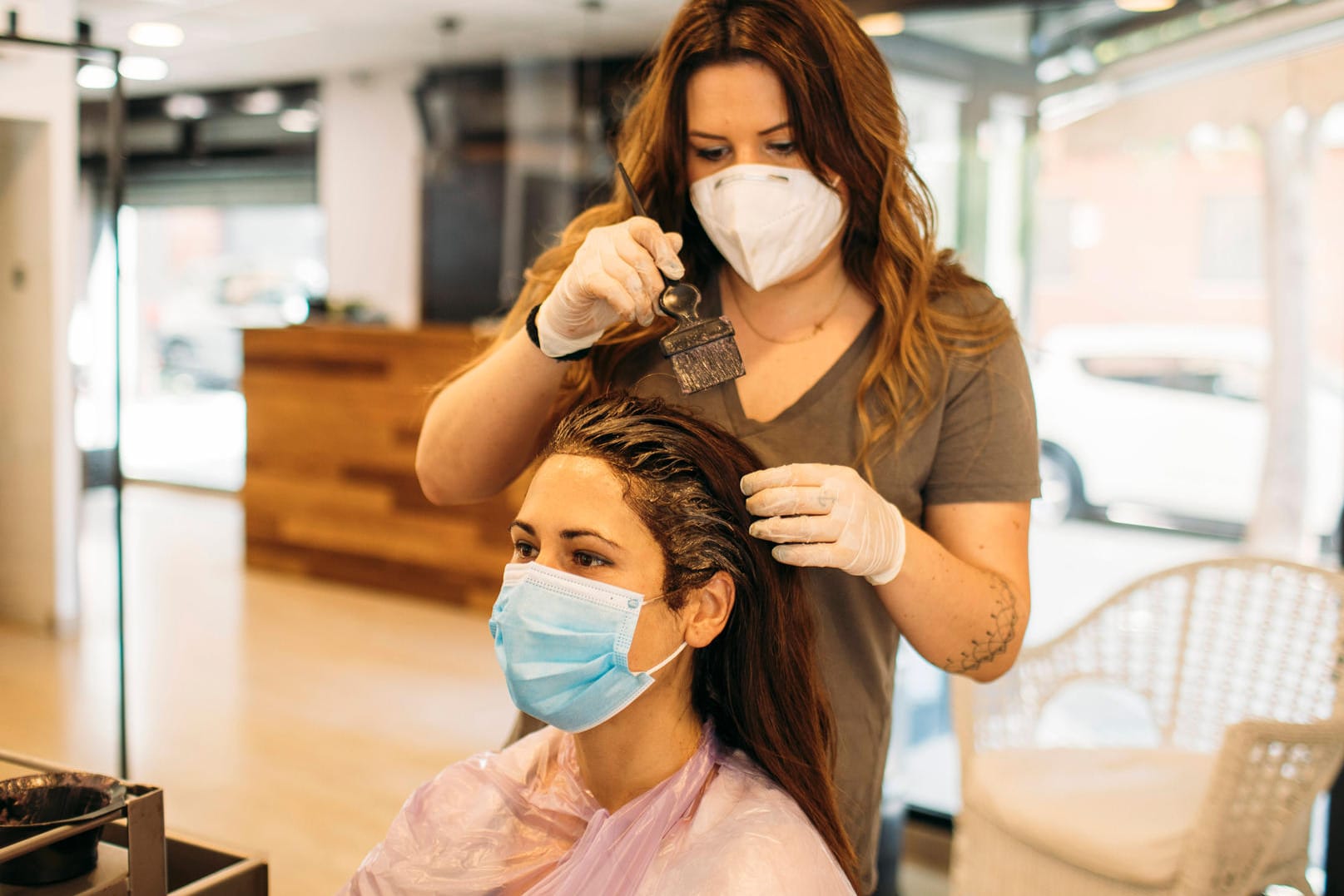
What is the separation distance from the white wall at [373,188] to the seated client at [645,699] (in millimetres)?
6204

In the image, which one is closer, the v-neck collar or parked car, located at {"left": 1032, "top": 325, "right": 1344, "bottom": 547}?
the v-neck collar

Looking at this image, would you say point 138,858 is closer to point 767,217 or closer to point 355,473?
point 767,217

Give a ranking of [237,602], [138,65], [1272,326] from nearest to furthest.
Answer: [1272,326]
[237,602]
[138,65]

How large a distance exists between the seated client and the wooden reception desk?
3.28 metres

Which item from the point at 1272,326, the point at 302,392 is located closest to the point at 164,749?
the point at 302,392

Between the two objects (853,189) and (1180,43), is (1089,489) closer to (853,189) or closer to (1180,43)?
(1180,43)

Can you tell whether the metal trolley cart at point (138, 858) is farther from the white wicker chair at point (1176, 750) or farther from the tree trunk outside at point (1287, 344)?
the tree trunk outside at point (1287, 344)

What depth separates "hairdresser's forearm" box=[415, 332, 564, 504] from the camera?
130 centimetres

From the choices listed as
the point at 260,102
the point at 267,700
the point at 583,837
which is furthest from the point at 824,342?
the point at 260,102

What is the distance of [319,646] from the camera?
4402mm

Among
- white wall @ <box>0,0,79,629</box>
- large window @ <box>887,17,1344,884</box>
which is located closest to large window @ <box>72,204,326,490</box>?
white wall @ <box>0,0,79,629</box>

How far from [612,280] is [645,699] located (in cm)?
41

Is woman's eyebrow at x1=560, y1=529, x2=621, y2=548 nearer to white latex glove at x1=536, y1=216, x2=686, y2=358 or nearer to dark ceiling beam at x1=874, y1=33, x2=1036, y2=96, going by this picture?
white latex glove at x1=536, y1=216, x2=686, y2=358

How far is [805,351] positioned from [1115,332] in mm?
1754
